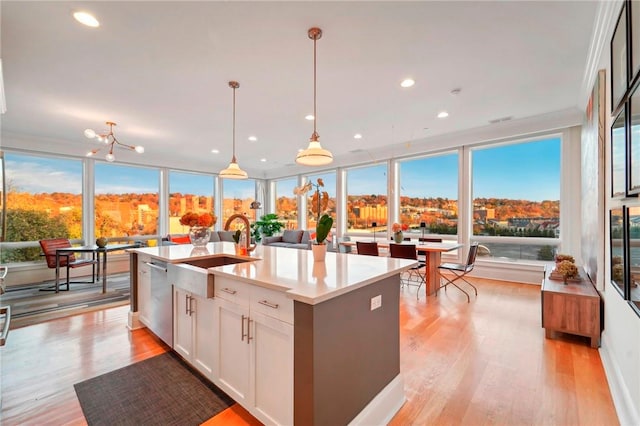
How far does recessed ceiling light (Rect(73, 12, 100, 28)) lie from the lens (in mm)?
2191

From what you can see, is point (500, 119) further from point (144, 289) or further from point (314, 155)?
point (144, 289)

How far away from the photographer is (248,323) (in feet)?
5.24

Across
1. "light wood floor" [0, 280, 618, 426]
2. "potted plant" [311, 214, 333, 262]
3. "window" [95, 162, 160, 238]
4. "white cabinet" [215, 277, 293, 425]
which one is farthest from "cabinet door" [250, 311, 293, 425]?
"window" [95, 162, 160, 238]

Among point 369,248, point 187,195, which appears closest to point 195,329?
point 369,248

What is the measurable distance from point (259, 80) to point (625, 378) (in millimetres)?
4080

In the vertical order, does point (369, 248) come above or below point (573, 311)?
above

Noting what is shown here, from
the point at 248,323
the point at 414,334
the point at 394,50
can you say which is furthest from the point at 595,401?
the point at 394,50

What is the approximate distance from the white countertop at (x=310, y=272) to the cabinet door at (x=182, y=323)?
0.33 metres

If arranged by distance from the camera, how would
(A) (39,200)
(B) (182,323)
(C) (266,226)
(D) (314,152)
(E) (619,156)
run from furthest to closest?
1. (C) (266,226)
2. (A) (39,200)
3. (D) (314,152)
4. (B) (182,323)
5. (E) (619,156)

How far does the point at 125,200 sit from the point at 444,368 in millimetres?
7452

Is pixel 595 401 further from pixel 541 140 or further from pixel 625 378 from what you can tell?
pixel 541 140

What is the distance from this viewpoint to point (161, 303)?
8.19 ft

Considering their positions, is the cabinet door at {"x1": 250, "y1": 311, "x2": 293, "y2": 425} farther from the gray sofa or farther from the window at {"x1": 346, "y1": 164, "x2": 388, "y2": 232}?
the gray sofa

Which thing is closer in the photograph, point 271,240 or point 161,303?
point 161,303
